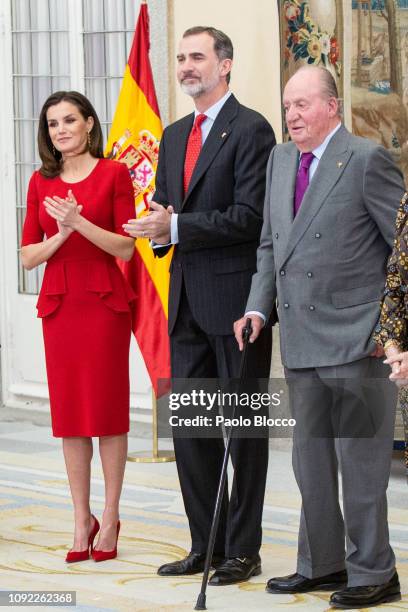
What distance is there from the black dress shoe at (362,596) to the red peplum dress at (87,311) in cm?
116

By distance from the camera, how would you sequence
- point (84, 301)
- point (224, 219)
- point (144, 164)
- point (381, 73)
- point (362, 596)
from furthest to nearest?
point (144, 164), point (381, 73), point (84, 301), point (224, 219), point (362, 596)

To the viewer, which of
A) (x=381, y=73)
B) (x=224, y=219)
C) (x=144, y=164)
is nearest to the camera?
(x=224, y=219)

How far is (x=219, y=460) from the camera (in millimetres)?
4633

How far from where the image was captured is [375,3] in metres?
6.13

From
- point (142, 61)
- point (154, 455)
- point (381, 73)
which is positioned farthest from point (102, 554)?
point (142, 61)

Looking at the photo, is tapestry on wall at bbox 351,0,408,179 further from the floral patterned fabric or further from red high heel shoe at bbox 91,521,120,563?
the floral patterned fabric

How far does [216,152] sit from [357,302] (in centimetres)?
78

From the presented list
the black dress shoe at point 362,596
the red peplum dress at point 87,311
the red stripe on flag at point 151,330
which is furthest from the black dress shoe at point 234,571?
the red stripe on flag at point 151,330

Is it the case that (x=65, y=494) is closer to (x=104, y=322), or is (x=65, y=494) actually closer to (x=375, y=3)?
(x=104, y=322)

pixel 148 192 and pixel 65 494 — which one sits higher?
pixel 148 192

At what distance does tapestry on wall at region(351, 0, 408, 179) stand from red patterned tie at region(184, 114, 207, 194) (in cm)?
165

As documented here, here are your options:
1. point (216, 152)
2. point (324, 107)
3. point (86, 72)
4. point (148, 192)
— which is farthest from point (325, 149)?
point (86, 72)

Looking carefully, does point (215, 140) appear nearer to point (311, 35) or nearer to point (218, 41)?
point (218, 41)

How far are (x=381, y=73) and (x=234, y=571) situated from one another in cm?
265
